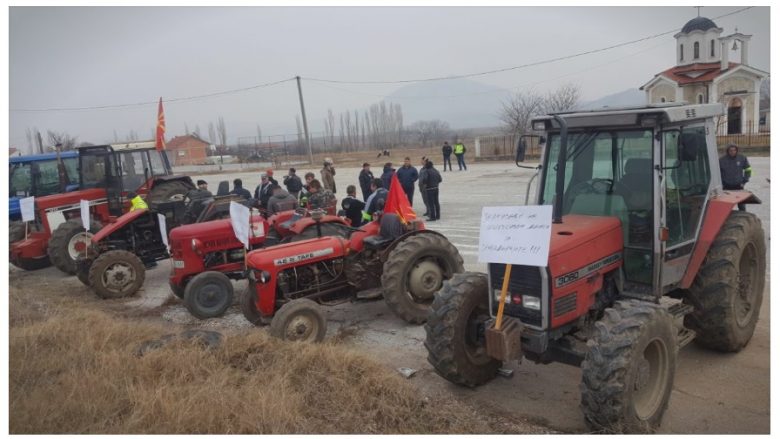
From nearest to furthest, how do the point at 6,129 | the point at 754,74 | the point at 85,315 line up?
the point at 6,129
the point at 85,315
the point at 754,74

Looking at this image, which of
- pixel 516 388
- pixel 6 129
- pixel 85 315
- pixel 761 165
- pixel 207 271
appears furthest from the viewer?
pixel 761 165

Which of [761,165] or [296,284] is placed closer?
[296,284]

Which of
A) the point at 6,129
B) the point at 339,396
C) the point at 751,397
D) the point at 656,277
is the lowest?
the point at 751,397

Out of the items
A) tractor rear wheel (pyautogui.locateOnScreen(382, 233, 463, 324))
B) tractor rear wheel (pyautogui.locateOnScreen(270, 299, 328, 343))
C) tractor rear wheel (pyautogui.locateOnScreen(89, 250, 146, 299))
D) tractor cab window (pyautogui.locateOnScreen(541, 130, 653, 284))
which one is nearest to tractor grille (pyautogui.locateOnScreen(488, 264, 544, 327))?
tractor cab window (pyautogui.locateOnScreen(541, 130, 653, 284))

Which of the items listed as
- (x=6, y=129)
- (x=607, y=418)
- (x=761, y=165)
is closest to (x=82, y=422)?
(x=6, y=129)

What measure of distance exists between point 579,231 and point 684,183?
127 cm

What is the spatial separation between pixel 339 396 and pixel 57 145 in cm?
1047

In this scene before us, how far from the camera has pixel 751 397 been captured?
4.41 metres

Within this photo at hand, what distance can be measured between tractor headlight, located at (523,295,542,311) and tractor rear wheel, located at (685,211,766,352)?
182cm

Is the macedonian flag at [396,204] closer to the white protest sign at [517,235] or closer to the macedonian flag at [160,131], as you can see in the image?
the white protest sign at [517,235]

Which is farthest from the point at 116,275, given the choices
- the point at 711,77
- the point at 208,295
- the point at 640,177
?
the point at 711,77

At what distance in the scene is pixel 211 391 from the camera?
4023 mm

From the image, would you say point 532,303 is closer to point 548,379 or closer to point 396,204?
point 548,379

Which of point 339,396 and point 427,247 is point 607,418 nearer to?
point 339,396
